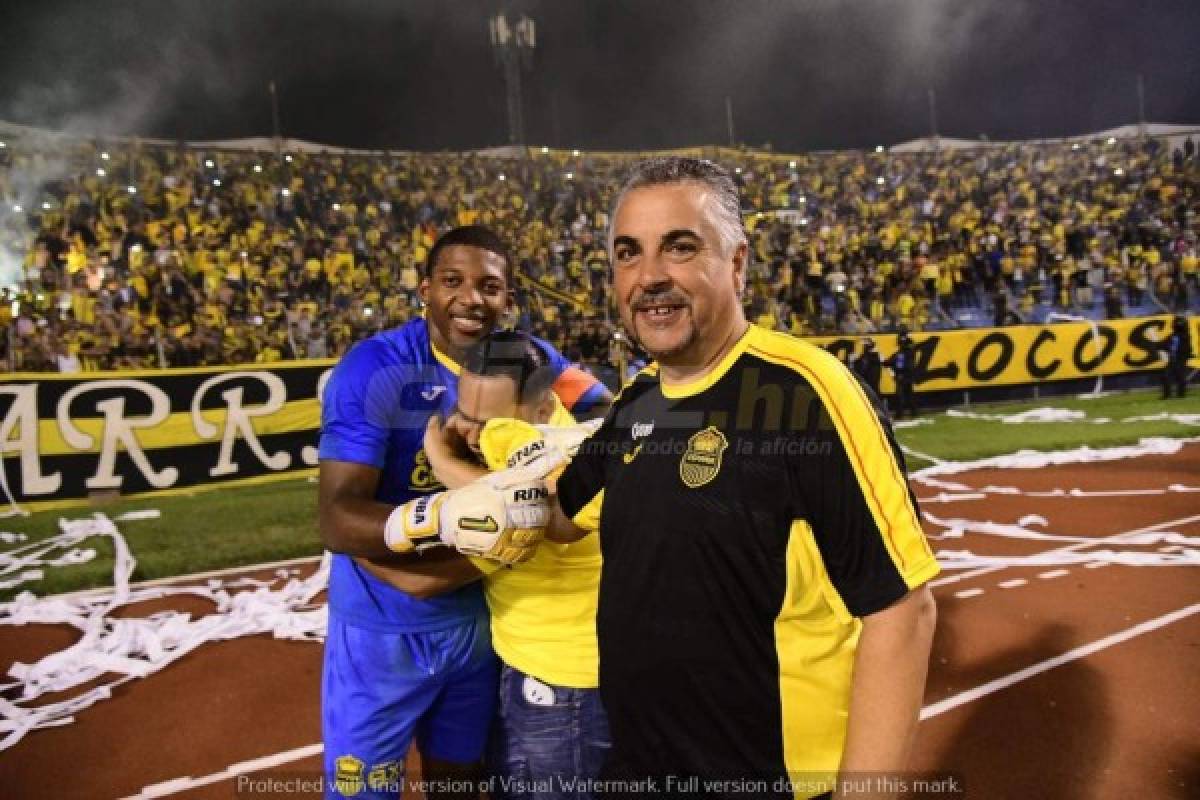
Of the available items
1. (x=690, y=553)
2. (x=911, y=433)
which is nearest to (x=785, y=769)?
(x=690, y=553)

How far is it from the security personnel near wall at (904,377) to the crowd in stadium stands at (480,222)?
1610 millimetres

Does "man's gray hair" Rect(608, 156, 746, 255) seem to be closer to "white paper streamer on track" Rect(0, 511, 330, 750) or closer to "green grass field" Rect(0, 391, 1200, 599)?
"white paper streamer on track" Rect(0, 511, 330, 750)

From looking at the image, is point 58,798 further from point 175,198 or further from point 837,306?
point 175,198

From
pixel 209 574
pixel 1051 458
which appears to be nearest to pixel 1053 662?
pixel 209 574

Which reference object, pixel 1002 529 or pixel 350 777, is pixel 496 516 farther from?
pixel 1002 529

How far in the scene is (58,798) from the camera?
418cm

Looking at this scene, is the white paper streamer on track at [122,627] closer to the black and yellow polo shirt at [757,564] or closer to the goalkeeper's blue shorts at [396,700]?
the goalkeeper's blue shorts at [396,700]

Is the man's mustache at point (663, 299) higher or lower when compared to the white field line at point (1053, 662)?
higher

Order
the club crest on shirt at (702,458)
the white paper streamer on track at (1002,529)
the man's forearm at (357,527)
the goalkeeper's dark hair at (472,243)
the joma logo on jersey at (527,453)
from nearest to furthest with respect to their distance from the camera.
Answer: the club crest on shirt at (702,458) → the joma logo on jersey at (527,453) → the man's forearm at (357,527) → the goalkeeper's dark hair at (472,243) → the white paper streamer on track at (1002,529)

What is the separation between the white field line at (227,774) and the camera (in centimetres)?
421

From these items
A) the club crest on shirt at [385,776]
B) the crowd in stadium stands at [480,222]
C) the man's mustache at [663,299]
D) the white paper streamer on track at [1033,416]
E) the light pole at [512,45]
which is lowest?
the club crest on shirt at [385,776]

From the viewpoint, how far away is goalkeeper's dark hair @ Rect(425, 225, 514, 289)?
332 cm

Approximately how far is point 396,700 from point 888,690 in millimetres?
1943

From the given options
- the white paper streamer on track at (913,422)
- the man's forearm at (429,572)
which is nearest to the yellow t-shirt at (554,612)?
the man's forearm at (429,572)
